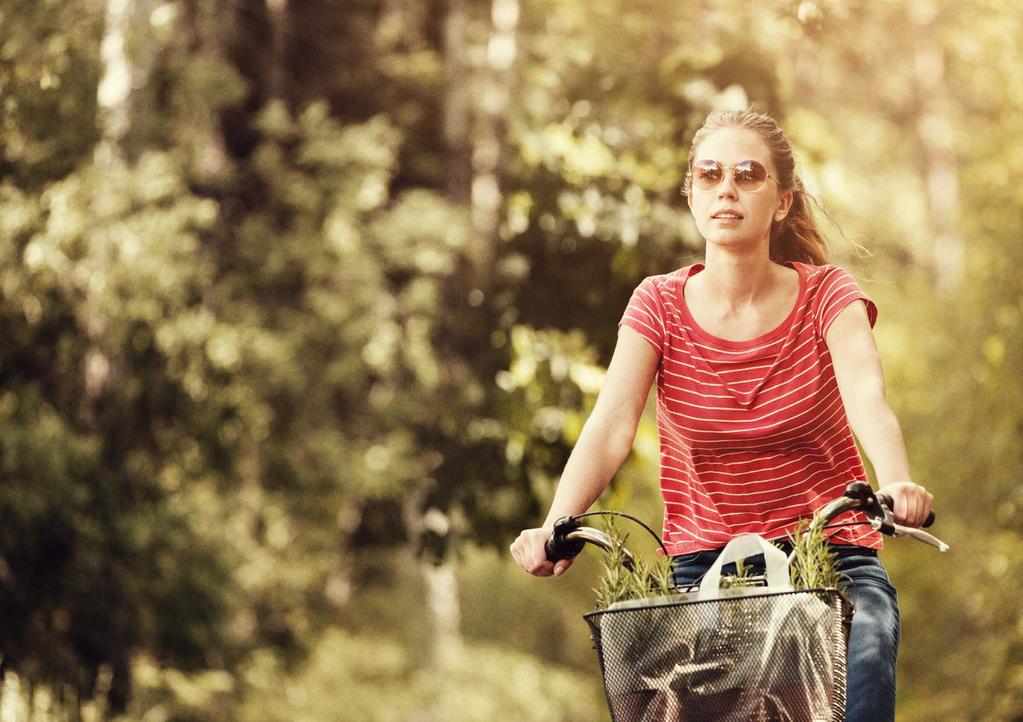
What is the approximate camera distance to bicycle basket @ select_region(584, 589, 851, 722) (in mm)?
2949

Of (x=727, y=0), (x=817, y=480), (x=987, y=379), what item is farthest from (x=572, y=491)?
(x=987, y=379)

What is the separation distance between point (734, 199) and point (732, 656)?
3.80 feet

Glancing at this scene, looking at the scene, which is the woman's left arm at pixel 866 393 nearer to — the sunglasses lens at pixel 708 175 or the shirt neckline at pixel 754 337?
the shirt neckline at pixel 754 337

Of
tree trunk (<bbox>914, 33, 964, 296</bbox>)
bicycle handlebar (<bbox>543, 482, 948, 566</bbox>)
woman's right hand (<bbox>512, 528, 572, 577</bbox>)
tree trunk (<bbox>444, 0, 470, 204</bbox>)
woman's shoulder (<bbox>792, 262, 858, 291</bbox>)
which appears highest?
tree trunk (<bbox>914, 33, 964, 296</bbox>)

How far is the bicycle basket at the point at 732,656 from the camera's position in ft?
9.68

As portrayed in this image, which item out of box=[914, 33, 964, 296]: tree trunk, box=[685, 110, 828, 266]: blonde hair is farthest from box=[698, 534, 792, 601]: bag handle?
box=[914, 33, 964, 296]: tree trunk

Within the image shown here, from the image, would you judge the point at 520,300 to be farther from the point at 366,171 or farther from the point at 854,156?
the point at 854,156

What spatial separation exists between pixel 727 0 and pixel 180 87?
3.95m

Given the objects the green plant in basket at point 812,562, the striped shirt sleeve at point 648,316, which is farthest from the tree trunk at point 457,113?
the green plant in basket at point 812,562

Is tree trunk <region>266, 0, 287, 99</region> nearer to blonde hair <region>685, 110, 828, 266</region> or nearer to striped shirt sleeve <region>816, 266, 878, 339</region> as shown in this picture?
blonde hair <region>685, 110, 828, 266</region>

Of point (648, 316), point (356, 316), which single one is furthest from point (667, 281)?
point (356, 316)

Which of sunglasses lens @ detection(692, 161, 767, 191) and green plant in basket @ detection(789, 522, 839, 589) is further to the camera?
sunglasses lens @ detection(692, 161, 767, 191)

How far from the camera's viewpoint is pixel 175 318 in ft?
35.7

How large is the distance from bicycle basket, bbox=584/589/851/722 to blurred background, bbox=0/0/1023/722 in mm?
1797
